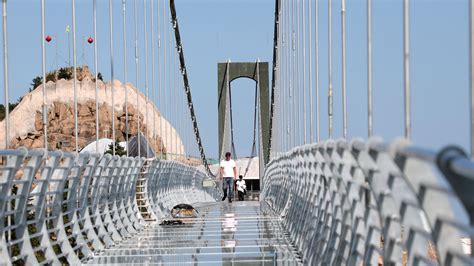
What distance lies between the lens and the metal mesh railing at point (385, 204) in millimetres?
→ 3413

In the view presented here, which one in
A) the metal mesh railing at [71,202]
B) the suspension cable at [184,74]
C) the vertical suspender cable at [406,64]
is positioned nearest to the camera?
the vertical suspender cable at [406,64]

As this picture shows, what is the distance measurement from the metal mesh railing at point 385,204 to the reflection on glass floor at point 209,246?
641 millimetres

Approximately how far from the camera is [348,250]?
7.14 meters

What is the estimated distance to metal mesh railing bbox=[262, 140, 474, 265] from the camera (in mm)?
3413

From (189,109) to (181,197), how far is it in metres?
21.8

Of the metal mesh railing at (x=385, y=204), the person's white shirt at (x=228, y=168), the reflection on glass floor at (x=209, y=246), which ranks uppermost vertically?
the metal mesh railing at (x=385, y=204)

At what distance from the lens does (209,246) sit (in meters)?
12.8

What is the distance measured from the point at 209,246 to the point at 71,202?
7.13 ft

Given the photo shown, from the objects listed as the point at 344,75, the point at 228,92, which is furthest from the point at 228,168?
the point at 228,92

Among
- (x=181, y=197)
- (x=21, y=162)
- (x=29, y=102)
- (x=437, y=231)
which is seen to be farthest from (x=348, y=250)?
(x=29, y=102)

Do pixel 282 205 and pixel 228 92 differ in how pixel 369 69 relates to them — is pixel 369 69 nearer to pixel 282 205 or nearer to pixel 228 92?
pixel 282 205

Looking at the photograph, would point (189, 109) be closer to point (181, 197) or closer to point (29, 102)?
point (181, 197)

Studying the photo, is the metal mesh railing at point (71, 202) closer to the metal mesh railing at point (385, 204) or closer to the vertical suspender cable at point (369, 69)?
the metal mesh railing at point (385, 204)

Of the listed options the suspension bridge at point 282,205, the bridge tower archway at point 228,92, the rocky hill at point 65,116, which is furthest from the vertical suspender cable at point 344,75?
the rocky hill at point 65,116
